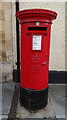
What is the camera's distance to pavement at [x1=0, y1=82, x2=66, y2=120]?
266 cm

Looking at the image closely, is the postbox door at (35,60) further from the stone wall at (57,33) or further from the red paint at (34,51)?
the stone wall at (57,33)

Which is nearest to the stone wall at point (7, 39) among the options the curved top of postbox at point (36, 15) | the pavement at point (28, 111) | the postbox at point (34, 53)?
the pavement at point (28, 111)

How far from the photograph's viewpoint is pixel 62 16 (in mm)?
4012

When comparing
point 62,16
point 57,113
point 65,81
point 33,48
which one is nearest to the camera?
point 33,48

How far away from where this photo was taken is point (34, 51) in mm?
2574

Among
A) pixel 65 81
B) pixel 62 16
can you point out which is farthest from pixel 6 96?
pixel 62 16

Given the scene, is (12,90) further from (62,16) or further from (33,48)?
(62,16)

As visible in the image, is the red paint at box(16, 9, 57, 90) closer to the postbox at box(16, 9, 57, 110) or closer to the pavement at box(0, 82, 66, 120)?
the postbox at box(16, 9, 57, 110)

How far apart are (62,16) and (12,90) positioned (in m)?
2.48

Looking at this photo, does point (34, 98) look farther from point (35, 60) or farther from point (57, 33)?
point (57, 33)

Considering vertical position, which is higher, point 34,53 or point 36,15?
point 36,15

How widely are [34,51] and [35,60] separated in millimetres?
168

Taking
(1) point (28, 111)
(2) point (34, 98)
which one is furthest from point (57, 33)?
(1) point (28, 111)

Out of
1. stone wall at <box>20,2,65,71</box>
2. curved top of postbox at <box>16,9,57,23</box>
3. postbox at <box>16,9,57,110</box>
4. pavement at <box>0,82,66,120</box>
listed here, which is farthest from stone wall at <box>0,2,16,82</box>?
curved top of postbox at <box>16,9,57,23</box>
